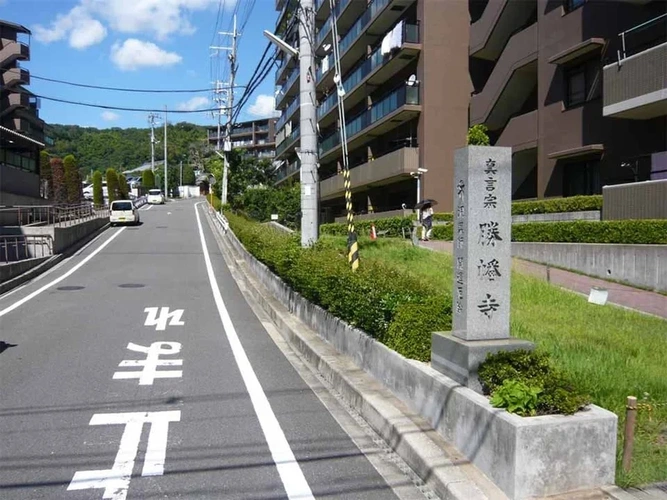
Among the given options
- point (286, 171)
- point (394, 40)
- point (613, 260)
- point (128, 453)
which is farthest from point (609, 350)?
point (286, 171)

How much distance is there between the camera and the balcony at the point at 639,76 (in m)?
15.6

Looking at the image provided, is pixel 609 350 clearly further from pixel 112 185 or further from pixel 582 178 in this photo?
pixel 112 185

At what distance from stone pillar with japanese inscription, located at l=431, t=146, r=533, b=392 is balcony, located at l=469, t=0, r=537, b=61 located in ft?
71.7

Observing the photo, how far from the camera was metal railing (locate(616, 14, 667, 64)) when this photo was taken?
56.9 ft

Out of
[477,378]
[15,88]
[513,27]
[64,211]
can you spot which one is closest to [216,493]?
[477,378]

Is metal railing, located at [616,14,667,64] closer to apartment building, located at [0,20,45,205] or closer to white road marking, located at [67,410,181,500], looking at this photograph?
white road marking, located at [67,410,181,500]

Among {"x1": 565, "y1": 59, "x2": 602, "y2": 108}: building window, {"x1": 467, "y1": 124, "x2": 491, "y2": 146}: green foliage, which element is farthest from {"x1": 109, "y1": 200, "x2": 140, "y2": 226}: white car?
{"x1": 565, "y1": 59, "x2": 602, "y2": 108}: building window

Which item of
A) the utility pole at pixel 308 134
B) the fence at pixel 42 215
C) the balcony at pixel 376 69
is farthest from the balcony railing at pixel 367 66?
the fence at pixel 42 215

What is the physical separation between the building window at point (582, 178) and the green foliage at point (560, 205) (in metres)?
1.99

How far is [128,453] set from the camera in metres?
5.41

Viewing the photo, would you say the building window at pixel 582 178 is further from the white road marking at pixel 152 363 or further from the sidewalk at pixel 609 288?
the white road marking at pixel 152 363

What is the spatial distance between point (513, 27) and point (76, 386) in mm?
24024

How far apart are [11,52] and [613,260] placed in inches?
2083

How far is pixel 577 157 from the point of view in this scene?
20234 mm
